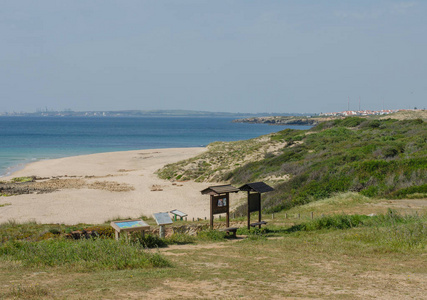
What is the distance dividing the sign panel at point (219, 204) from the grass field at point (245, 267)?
1169mm

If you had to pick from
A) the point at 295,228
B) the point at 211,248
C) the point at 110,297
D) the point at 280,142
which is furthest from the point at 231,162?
the point at 110,297

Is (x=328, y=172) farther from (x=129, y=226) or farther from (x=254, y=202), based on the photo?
(x=129, y=226)

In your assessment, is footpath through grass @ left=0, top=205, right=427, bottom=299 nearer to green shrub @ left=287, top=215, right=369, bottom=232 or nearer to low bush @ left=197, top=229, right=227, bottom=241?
low bush @ left=197, top=229, right=227, bottom=241

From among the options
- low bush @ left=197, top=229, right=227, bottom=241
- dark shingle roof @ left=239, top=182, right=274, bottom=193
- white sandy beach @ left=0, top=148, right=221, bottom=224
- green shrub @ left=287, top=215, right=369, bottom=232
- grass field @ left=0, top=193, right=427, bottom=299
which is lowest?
white sandy beach @ left=0, top=148, right=221, bottom=224

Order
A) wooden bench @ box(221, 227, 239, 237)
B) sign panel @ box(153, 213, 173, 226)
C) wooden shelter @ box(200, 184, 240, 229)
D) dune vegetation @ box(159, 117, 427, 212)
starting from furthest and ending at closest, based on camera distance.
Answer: dune vegetation @ box(159, 117, 427, 212) → wooden shelter @ box(200, 184, 240, 229) → wooden bench @ box(221, 227, 239, 237) → sign panel @ box(153, 213, 173, 226)

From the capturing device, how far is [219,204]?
15.2 meters

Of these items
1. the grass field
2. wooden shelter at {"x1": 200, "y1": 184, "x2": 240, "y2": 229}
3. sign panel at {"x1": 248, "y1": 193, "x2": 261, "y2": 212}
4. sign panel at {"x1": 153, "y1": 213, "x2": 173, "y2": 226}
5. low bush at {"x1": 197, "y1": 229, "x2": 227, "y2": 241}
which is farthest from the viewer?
sign panel at {"x1": 248, "y1": 193, "x2": 261, "y2": 212}

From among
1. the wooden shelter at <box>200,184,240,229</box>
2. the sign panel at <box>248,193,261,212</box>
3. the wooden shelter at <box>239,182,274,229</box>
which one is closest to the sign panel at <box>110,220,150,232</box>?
the wooden shelter at <box>200,184,240,229</box>

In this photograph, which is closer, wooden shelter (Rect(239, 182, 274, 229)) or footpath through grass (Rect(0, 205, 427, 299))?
footpath through grass (Rect(0, 205, 427, 299))

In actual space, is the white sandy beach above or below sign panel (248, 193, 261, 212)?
below

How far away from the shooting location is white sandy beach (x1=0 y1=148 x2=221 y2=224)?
23781mm

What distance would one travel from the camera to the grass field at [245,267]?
7430mm

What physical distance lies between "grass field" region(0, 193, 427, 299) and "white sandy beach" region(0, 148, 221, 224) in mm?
9958

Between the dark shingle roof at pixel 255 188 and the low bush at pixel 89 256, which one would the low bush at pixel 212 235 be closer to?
the dark shingle roof at pixel 255 188
